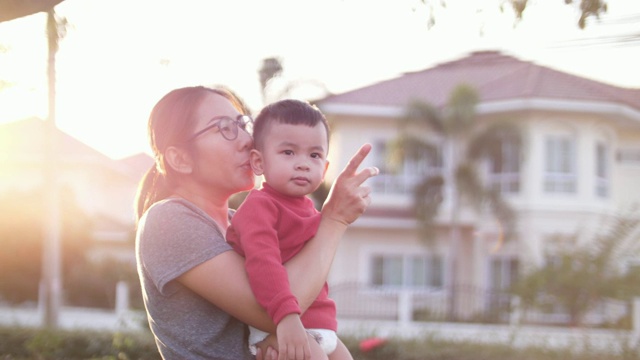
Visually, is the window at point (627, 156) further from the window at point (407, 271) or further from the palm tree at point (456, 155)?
the window at point (407, 271)

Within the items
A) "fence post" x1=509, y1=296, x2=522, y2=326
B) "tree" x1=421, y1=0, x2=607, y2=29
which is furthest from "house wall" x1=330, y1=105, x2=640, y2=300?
"tree" x1=421, y1=0, x2=607, y2=29

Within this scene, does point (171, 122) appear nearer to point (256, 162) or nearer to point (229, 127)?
point (229, 127)

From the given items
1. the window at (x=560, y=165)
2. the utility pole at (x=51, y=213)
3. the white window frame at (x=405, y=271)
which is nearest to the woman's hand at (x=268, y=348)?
the utility pole at (x=51, y=213)

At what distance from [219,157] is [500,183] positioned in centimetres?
2967

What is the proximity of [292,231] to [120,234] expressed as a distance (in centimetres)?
3651

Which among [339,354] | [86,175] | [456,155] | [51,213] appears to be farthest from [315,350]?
[86,175]

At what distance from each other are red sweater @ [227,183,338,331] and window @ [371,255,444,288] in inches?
1201

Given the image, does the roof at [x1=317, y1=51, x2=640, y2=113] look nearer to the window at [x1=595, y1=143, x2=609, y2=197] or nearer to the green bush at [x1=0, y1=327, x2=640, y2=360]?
the window at [x1=595, y1=143, x2=609, y2=197]

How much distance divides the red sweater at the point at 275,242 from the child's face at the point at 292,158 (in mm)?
54

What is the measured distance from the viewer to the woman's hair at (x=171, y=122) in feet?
9.66

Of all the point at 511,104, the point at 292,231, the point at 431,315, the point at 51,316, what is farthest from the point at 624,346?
the point at 511,104

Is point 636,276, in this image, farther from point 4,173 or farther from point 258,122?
point 4,173

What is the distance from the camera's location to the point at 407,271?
3325cm

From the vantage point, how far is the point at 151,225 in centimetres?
278
